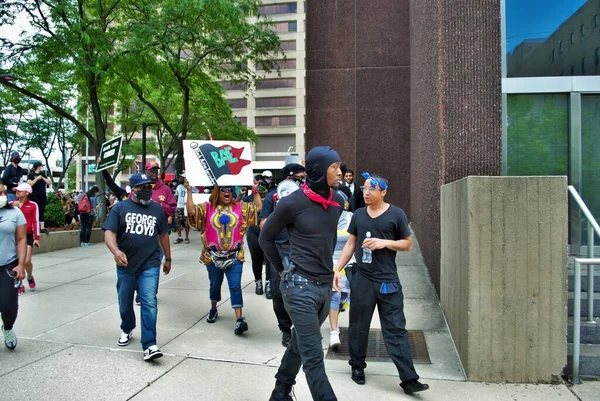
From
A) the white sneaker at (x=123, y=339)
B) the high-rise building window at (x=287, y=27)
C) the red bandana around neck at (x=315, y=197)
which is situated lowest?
the white sneaker at (x=123, y=339)

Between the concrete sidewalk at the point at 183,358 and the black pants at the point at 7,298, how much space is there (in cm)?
35

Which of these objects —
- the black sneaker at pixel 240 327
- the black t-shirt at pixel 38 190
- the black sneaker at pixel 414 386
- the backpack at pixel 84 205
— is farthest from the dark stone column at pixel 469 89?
the backpack at pixel 84 205

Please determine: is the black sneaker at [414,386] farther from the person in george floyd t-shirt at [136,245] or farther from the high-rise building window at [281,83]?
the high-rise building window at [281,83]

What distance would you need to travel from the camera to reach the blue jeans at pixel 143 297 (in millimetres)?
4984

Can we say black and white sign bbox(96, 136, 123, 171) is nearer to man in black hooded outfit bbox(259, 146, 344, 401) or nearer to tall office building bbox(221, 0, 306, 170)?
man in black hooded outfit bbox(259, 146, 344, 401)

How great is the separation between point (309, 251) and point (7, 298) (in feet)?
11.6

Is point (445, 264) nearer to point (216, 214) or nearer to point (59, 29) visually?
point (216, 214)

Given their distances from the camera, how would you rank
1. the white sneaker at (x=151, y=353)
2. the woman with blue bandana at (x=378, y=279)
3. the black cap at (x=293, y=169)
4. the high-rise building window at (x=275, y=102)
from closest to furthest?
the woman with blue bandana at (x=378, y=279) < the white sneaker at (x=151, y=353) < the black cap at (x=293, y=169) < the high-rise building window at (x=275, y=102)

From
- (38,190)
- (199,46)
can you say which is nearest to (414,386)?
(38,190)

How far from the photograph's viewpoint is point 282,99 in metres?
58.1

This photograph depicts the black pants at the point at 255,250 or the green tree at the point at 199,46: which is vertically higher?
the green tree at the point at 199,46

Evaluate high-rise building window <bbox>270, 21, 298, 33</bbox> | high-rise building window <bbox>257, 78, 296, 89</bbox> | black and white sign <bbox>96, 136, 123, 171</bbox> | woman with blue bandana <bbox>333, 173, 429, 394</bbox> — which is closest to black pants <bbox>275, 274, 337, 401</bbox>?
woman with blue bandana <bbox>333, 173, 429, 394</bbox>

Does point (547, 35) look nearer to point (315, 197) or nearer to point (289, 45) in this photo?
point (315, 197)

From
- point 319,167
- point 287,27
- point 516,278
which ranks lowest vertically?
point 516,278
